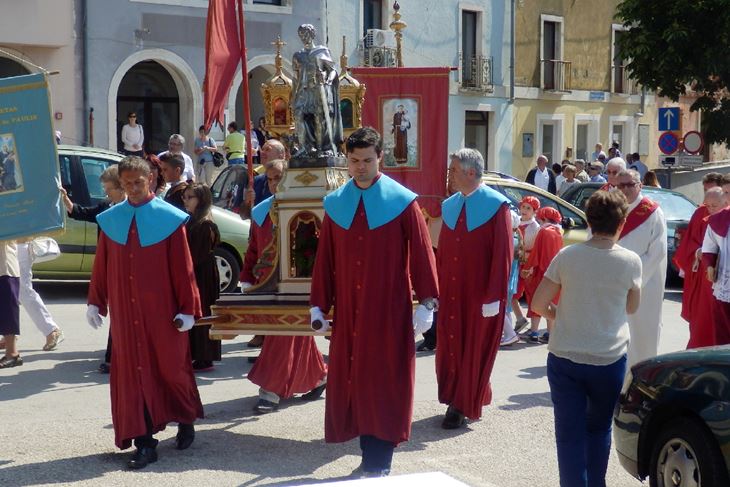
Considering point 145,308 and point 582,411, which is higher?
point 145,308

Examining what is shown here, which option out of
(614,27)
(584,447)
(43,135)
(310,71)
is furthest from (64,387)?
(614,27)

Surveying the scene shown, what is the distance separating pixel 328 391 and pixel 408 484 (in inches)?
156

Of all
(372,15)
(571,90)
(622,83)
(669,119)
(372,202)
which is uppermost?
(372,15)

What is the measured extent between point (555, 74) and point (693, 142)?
46.7ft

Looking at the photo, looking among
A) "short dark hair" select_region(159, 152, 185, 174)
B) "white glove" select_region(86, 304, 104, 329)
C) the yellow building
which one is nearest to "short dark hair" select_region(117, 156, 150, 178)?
"white glove" select_region(86, 304, 104, 329)

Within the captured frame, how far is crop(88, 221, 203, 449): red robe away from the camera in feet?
23.1

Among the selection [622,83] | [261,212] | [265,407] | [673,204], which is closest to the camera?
[265,407]

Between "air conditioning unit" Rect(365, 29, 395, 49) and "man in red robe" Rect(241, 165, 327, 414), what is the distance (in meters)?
20.8

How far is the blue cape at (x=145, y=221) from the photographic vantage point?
23.1ft

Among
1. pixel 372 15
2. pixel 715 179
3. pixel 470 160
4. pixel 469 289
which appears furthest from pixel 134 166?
pixel 372 15

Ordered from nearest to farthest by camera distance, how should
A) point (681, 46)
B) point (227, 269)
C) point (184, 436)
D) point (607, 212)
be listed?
point (607, 212)
point (184, 436)
point (227, 269)
point (681, 46)

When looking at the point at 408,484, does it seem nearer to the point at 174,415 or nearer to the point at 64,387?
the point at 174,415

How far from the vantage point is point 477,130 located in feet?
111

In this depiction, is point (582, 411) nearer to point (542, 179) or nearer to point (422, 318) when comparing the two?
point (422, 318)
